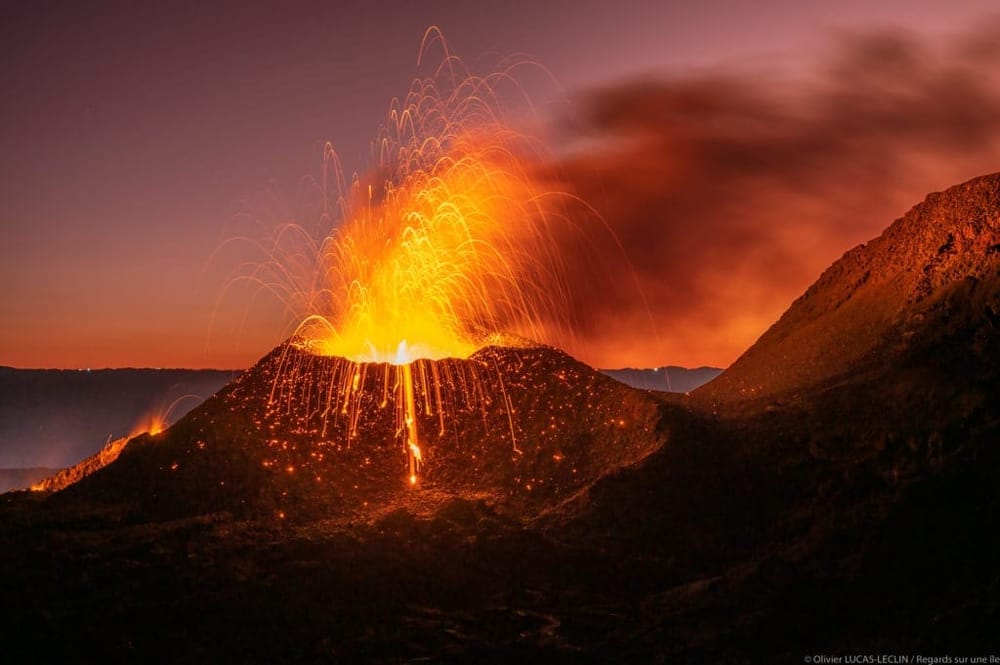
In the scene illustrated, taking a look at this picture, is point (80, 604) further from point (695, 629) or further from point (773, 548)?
point (773, 548)

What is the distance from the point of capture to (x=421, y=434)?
36094 mm

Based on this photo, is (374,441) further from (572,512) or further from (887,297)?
(887,297)

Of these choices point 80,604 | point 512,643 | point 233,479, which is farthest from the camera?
point 233,479

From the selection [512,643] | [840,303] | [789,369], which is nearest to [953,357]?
[789,369]

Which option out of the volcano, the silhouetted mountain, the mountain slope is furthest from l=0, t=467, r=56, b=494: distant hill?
the mountain slope

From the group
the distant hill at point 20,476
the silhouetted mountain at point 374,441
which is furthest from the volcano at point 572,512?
the distant hill at point 20,476

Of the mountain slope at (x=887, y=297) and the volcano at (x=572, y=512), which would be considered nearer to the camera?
the volcano at (x=572, y=512)

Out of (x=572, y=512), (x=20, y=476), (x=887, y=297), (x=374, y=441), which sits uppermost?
(x=887, y=297)

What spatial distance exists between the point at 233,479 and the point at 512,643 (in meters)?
16.5

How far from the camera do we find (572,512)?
28172 mm

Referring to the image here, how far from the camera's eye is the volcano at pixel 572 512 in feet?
65.1

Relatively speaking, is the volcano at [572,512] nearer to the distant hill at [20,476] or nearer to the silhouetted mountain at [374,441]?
the silhouetted mountain at [374,441]

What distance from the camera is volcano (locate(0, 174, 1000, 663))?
19844mm

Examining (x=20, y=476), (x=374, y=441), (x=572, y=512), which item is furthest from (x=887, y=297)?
(x=20, y=476)
